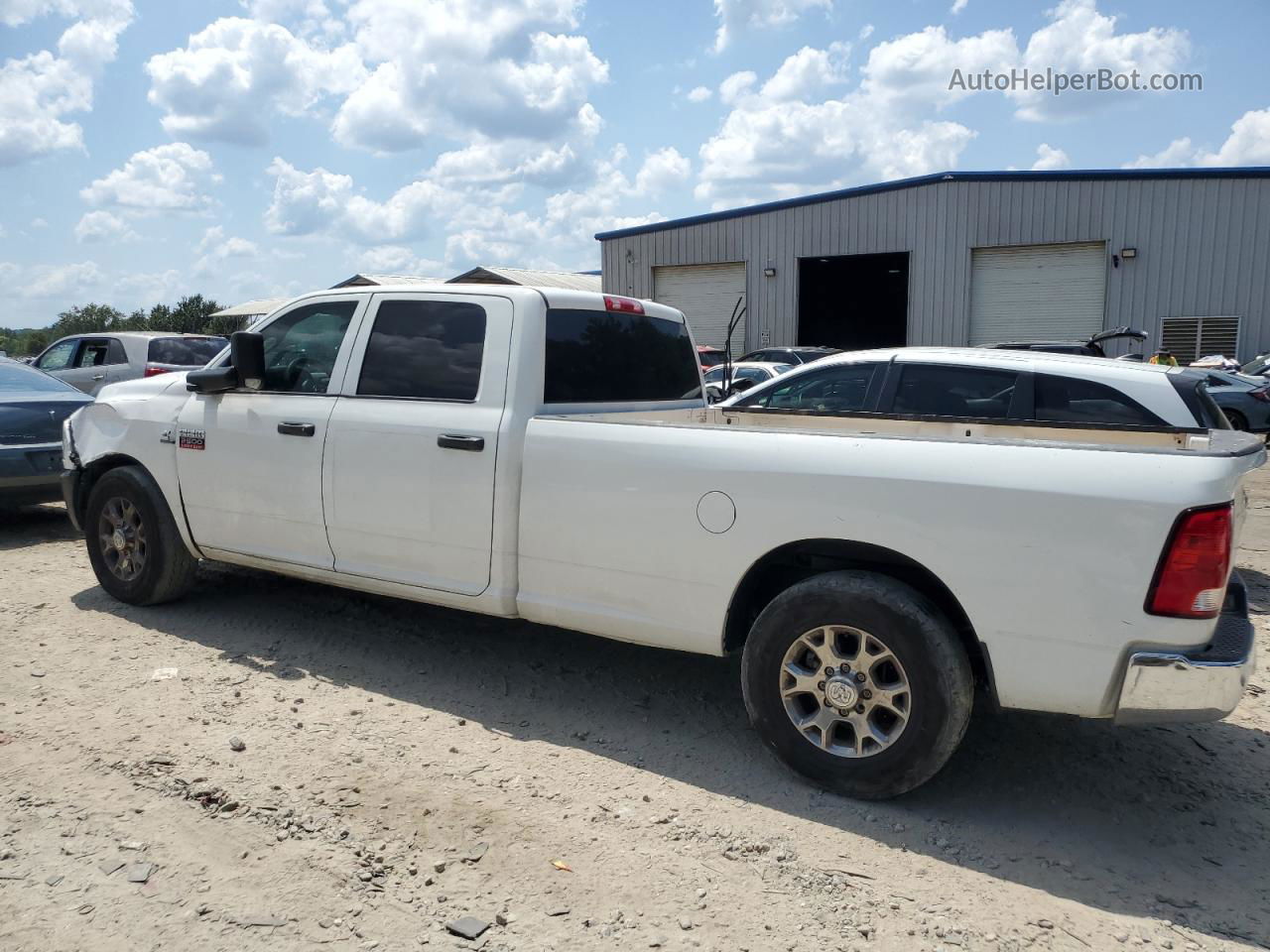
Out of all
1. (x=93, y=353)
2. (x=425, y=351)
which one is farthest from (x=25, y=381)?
(x=425, y=351)

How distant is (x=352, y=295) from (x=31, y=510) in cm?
653

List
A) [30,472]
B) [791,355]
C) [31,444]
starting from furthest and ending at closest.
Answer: [791,355], [31,444], [30,472]

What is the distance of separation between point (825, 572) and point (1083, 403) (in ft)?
11.1

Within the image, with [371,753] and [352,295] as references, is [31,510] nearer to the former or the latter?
[352,295]

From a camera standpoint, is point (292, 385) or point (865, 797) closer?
point (865, 797)

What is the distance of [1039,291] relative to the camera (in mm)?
23969

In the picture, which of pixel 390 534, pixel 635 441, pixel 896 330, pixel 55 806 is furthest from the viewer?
pixel 896 330

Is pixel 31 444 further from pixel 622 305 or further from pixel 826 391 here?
pixel 826 391

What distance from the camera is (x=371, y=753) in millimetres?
3996

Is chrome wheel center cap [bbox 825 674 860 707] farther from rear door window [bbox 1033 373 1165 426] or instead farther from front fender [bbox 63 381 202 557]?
front fender [bbox 63 381 202 557]

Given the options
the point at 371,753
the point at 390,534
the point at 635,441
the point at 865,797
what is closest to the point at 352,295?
the point at 390,534

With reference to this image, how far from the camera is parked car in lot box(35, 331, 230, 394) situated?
1300 cm

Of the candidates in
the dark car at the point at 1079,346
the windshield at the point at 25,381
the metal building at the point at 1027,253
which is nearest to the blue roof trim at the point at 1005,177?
the metal building at the point at 1027,253

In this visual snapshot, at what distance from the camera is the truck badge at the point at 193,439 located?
5.36m
